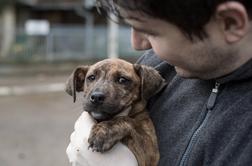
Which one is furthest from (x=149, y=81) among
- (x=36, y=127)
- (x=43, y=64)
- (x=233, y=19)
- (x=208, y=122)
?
(x=43, y=64)

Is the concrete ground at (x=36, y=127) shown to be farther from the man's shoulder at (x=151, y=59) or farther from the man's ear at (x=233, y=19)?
the man's ear at (x=233, y=19)

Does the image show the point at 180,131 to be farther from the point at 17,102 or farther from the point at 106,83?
the point at 17,102

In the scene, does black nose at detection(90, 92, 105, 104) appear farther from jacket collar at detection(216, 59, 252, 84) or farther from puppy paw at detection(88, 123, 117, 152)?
jacket collar at detection(216, 59, 252, 84)

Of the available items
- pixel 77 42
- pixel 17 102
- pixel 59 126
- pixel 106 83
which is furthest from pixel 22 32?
pixel 106 83

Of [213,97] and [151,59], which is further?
[151,59]

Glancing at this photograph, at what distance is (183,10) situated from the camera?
164cm

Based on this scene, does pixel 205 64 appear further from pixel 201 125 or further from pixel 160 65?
pixel 160 65

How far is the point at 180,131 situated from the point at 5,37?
1910 centimetres

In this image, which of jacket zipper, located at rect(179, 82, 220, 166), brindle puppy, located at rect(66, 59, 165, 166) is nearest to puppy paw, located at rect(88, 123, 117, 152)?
brindle puppy, located at rect(66, 59, 165, 166)

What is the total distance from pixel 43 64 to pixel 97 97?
17532 millimetres

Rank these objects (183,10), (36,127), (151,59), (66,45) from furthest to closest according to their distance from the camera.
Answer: (66,45), (36,127), (151,59), (183,10)

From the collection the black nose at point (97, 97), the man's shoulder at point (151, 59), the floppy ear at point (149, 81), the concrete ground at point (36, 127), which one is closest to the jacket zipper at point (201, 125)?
the floppy ear at point (149, 81)

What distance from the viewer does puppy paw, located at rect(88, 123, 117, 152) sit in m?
2.44

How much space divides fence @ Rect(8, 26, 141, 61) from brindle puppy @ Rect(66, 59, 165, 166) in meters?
17.4
